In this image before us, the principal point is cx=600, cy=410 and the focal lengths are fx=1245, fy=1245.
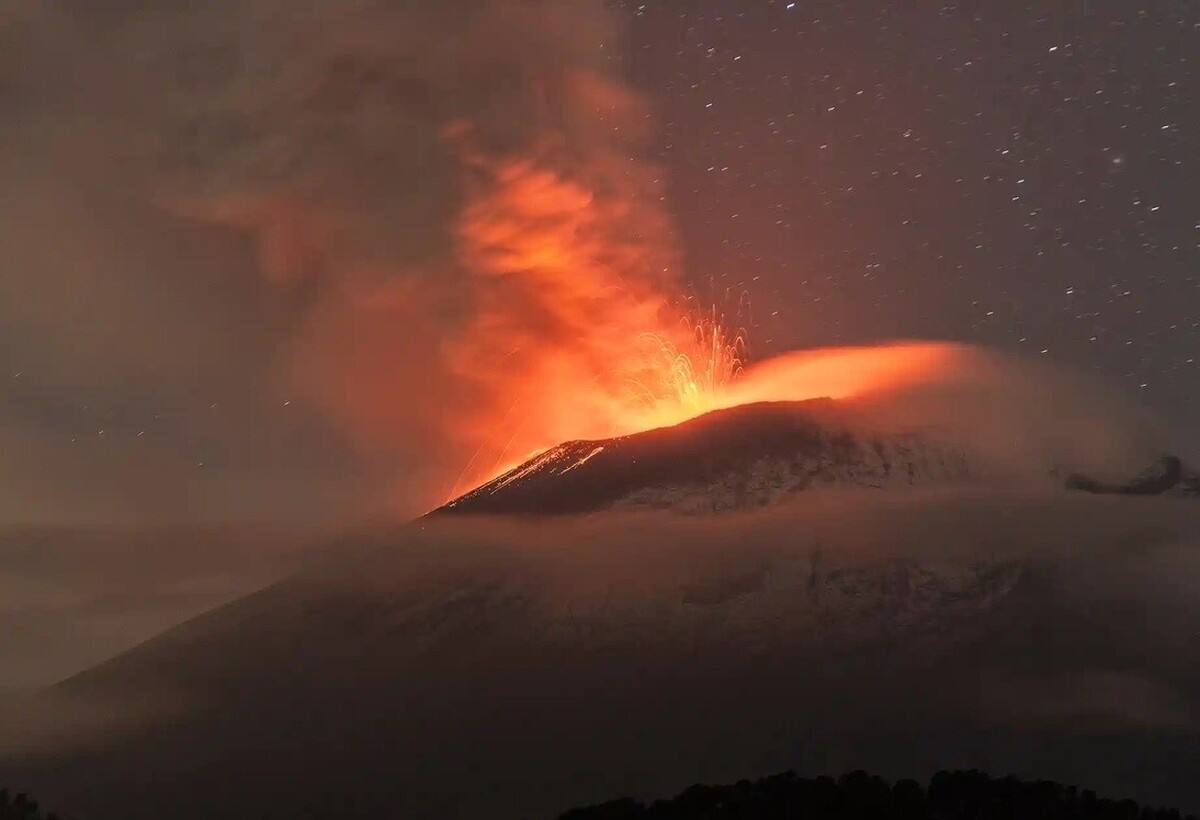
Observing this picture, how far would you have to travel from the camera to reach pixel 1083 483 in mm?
99312

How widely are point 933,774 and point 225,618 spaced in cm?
5126

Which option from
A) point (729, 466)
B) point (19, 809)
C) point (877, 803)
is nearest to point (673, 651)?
point (729, 466)

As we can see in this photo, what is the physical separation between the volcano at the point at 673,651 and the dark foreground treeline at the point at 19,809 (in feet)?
6.01

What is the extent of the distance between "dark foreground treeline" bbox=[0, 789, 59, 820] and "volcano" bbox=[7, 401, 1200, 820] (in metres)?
1.83

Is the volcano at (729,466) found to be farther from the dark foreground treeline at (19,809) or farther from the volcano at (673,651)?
the dark foreground treeline at (19,809)

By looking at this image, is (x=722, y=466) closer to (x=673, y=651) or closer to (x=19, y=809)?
(x=673, y=651)

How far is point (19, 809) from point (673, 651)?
3354cm

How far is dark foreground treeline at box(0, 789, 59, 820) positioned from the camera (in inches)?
2072

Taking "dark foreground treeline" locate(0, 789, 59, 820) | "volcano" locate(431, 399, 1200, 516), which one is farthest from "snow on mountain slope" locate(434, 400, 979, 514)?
"dark foreground treeline" locate(0, 789, 59, 820)

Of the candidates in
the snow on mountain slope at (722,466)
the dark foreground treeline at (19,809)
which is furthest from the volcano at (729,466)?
the dark foreground treeline at (19,809)

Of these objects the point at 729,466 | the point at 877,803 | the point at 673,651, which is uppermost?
the point at 729,466

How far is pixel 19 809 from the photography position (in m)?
55.1

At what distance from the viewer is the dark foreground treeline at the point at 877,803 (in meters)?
42.4

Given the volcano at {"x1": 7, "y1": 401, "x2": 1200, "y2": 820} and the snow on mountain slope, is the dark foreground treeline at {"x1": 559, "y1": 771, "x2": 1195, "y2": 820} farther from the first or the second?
the snow on mountain slope
